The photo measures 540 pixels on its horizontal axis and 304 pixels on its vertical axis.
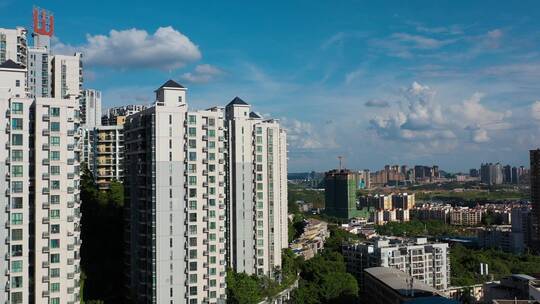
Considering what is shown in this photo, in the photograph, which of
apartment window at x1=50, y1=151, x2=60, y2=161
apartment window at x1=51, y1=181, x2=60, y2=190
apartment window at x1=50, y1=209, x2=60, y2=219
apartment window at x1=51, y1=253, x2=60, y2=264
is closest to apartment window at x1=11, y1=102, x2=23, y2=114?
apartment window at x1=50, y1=151, x2=60, y2=161

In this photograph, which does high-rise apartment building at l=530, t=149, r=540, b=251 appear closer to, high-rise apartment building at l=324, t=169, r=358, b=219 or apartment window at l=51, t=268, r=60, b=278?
high-rise apartment building at l=324, t=169, r=358, b=219

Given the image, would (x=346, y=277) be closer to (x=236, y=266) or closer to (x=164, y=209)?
(x=236, y=266)

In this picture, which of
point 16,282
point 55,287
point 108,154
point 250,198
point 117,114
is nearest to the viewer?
point 16,282

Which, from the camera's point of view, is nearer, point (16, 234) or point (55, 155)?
point (16, 234)

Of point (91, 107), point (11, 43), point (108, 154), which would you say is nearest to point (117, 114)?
point (91, 107)

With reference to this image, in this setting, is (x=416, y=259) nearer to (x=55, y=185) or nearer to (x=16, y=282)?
(x=55, y=185)

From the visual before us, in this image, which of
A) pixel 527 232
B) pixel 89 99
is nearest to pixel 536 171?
pixel 527 232
